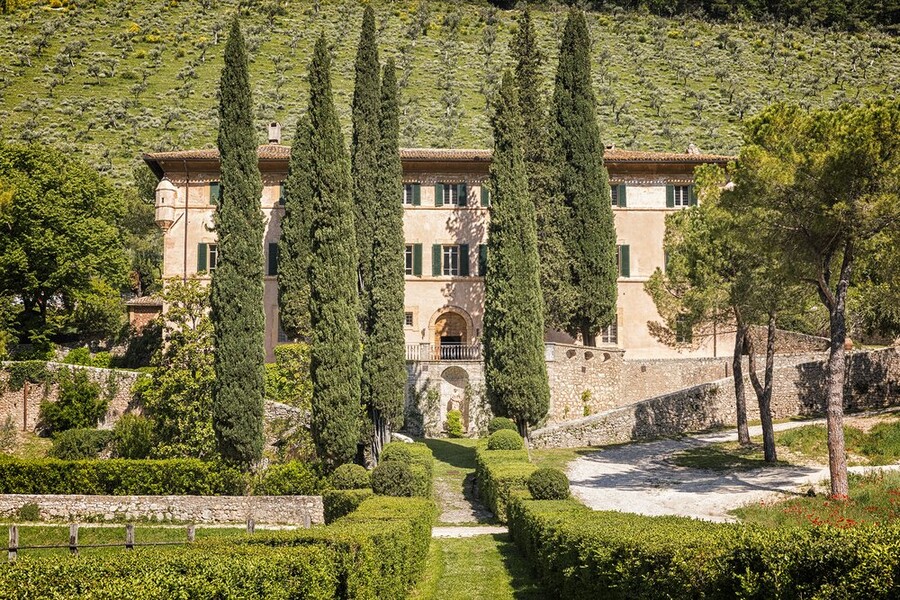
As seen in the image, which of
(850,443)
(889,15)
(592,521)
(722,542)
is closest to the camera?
(722,542)

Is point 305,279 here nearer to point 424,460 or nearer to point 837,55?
point 424,460

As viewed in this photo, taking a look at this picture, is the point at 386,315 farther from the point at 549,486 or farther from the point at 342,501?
the point at 549,486

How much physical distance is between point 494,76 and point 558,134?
161ft

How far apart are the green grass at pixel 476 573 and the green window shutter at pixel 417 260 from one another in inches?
820

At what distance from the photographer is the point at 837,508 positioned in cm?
1692

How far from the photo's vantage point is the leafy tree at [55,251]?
35.7m

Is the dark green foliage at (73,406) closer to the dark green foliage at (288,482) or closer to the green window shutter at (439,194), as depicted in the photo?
the dark green foliage at (288,482)

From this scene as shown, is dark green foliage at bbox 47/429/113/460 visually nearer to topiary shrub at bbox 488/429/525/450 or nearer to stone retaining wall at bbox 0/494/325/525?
stone retaining wall at bbox 0/494/325/525

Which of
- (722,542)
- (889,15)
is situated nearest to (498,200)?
(722,542)

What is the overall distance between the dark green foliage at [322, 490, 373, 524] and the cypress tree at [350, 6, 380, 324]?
10.1 m

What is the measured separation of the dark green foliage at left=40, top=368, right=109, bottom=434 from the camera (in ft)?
96.0

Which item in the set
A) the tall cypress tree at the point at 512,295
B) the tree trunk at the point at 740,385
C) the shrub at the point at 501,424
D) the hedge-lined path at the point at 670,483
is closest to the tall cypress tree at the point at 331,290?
the shrub at the point at 501,424

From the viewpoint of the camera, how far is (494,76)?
81062 mm

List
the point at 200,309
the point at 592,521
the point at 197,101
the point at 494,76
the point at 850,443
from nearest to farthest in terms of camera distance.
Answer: the point at 592,521, the point at 850,443, the point at 200,309, the point at 197,101, the point at 494,76
